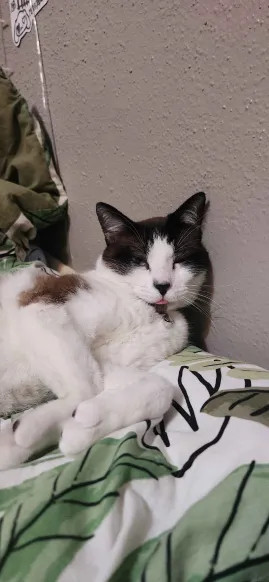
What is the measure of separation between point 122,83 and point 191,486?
1.04m

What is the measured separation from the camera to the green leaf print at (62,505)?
1.60ft

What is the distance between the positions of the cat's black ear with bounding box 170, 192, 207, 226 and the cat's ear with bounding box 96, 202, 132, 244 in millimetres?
138

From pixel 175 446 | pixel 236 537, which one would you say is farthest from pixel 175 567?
pixel 175 446

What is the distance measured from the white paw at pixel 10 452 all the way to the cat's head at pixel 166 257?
1.49 ft

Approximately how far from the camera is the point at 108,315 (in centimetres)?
105

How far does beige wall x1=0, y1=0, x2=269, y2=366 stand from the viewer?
864 millimetres

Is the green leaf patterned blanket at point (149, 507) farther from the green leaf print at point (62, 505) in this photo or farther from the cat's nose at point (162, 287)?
the cat's nose at point (162, 287)

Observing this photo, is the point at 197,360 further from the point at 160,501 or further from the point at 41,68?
the point at 41,68

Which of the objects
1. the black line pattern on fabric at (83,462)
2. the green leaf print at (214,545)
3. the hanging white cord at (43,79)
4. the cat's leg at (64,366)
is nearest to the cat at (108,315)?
the cat's leg at (64,366)

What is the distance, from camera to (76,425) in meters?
0.72

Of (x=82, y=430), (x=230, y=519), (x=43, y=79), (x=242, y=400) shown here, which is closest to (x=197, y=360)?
(x=242, y=400)

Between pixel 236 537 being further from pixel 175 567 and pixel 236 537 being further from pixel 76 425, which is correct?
pixel 76 425

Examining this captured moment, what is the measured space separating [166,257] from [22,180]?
876 millimetres

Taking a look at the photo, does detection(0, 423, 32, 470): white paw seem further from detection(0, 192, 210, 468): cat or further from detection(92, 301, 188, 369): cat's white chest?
detection(92, 301, 188, 369): cat's white chest
